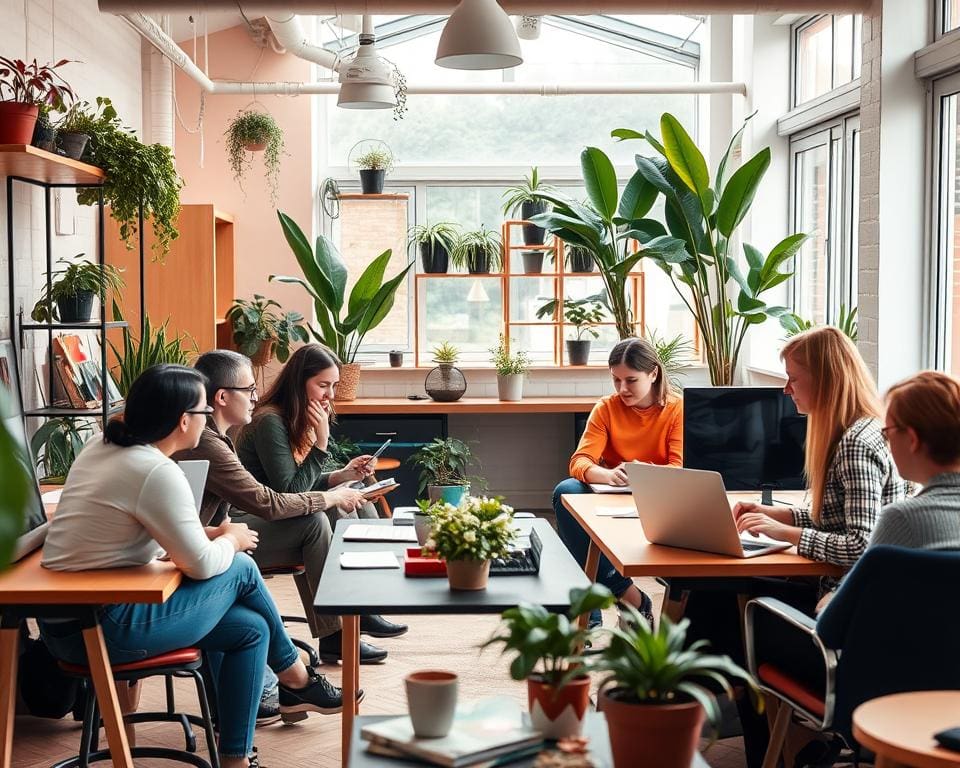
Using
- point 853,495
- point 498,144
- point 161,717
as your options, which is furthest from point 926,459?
point 498,144

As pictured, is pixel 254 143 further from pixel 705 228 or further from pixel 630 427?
pixel 630 427

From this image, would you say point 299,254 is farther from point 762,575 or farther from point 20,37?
point 762,575

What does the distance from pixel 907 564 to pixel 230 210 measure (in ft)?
19.4

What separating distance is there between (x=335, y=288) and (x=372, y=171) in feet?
3.37

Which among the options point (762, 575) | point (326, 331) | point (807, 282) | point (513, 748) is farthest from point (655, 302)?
point (513, 748)

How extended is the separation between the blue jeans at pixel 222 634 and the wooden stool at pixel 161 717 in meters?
0.02

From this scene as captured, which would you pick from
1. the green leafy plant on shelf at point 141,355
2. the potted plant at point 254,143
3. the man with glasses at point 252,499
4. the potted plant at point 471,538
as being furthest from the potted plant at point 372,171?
the potted plant at point 471,538

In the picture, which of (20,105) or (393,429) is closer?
(20,105)

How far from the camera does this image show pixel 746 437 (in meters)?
3.79

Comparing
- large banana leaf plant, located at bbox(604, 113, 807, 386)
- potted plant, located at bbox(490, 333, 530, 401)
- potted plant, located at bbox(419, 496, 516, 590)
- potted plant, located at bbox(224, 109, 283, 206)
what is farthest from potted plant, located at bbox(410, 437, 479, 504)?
potted plant, located at bbox(419, 496, 516, 590)

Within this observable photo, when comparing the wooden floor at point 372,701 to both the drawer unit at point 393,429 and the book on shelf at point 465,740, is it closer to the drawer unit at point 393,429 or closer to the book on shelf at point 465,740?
the book on shelf at point 465,740

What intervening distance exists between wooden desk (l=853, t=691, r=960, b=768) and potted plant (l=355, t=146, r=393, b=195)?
577cm

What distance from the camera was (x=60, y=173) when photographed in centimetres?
456

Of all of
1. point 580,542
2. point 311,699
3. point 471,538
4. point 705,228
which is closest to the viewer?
point 471,538
